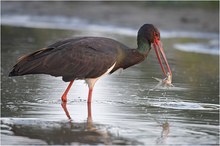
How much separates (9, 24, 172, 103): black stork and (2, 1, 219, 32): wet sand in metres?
10.4

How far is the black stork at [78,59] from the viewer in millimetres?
8734

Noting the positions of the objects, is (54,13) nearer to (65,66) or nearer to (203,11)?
(203,11)

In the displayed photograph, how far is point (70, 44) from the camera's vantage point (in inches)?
354

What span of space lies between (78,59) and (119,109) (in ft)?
2.56

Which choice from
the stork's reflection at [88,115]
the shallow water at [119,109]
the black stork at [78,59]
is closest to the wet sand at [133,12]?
the shallow water at [119,109]

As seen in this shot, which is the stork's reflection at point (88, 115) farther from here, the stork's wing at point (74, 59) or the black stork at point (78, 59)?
the stork's wing at point (74, 59)

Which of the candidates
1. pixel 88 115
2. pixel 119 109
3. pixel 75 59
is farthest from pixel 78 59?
pixel 88 115

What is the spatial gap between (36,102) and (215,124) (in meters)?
2.23

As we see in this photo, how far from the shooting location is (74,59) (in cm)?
893

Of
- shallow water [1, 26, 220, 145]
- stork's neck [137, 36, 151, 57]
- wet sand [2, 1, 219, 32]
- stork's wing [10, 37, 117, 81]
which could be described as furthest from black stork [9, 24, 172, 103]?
wet sand [2, 1, 219, 32]

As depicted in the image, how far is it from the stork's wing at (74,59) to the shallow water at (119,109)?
1.29 ft

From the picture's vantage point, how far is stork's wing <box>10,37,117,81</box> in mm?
8750

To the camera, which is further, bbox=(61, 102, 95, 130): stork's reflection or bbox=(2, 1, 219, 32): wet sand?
bbox=(2, 1, 219, 32): wet sand

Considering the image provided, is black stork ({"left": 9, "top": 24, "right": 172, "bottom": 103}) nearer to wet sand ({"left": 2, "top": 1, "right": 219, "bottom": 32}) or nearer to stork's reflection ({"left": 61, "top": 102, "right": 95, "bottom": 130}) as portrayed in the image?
stork's reflection ({"left": 61, "top": 102, "right": 95, "bottom": 130})
